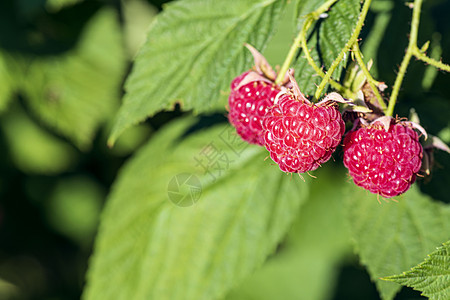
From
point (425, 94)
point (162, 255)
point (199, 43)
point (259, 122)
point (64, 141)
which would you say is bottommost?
point (64, 141)

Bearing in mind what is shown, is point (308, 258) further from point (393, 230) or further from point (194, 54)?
point (194, 54)

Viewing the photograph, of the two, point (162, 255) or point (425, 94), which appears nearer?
point (425, 94)

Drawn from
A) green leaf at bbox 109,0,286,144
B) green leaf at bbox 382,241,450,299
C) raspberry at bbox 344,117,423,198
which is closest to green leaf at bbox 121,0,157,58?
A: green leaf at bbox 109,0,286,144

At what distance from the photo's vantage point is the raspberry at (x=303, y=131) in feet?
3.92

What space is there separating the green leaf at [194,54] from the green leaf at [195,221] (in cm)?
37

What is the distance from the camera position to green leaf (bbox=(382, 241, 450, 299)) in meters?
1.09

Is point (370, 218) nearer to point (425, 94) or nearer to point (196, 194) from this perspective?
point (425, 94)

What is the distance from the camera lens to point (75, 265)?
3.53 m

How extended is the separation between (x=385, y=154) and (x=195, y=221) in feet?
2.85

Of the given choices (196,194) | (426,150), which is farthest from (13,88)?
(426,150)

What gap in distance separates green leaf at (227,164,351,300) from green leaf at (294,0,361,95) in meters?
1.62

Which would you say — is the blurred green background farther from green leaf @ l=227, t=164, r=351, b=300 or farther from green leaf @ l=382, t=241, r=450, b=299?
green leaf @ l=382, t=241, r=450, b=299

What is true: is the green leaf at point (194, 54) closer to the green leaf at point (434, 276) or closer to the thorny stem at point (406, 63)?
the thorny stem at point (406, 63)

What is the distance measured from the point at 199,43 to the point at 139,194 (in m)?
0.79
